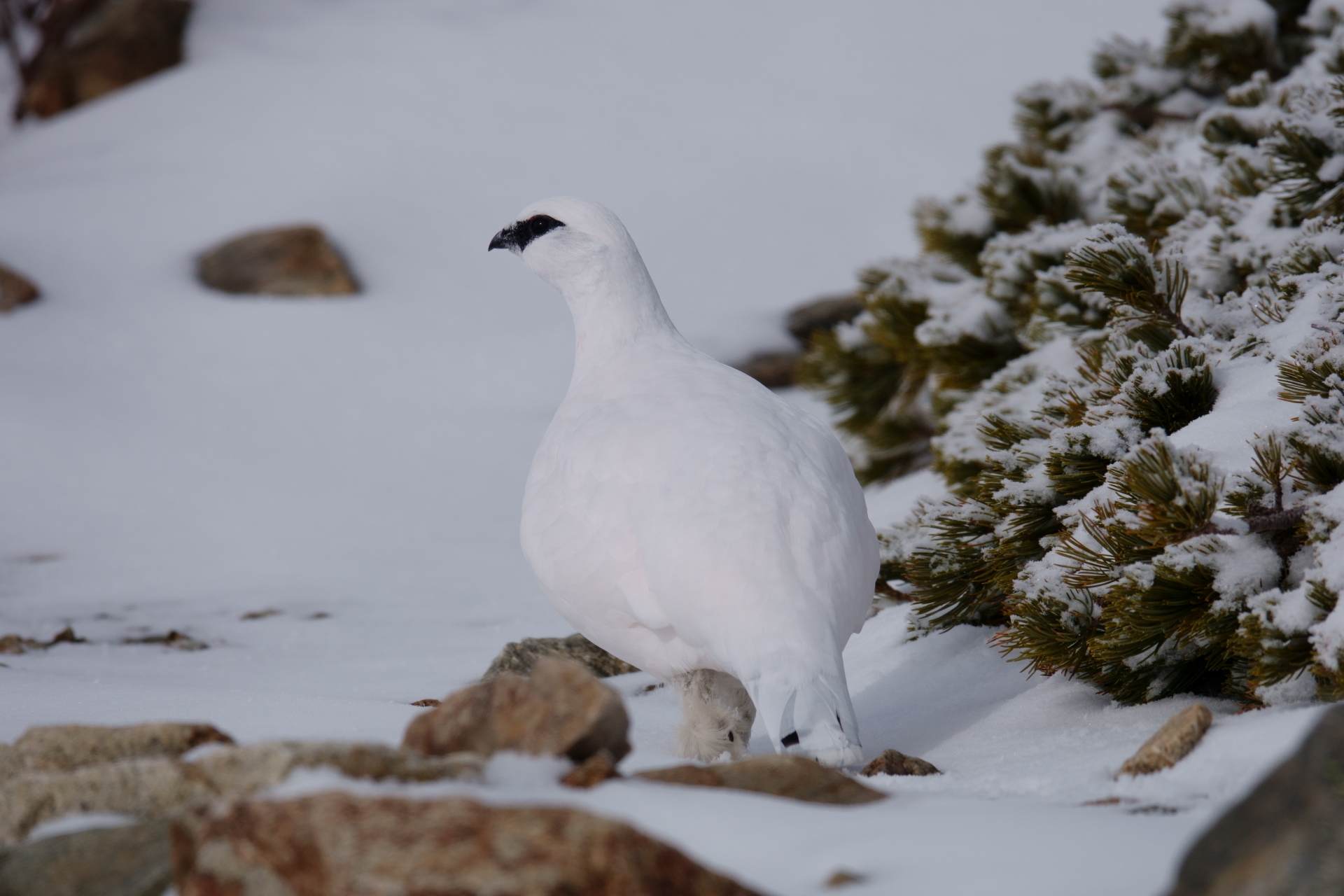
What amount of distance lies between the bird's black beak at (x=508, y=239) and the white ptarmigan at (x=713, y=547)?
2.40ft

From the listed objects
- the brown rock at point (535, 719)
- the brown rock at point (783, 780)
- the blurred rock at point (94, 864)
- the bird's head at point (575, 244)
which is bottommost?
the brown rock at point (783, 780)

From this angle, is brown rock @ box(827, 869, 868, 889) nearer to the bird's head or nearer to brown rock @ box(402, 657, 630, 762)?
brown rock @ box(402, 657, 630, 762)

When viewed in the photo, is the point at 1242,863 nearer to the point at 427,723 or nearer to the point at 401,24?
the point at 427,723

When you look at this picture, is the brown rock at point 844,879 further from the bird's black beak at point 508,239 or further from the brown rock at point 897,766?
the bird's black beak at point 508,239

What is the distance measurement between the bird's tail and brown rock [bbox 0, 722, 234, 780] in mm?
948

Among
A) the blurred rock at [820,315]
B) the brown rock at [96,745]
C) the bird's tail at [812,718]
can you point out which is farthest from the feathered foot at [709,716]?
the blurred rock at [820,315]

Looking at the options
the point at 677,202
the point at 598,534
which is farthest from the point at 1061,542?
the point at 677,202

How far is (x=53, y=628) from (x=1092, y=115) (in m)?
4.77

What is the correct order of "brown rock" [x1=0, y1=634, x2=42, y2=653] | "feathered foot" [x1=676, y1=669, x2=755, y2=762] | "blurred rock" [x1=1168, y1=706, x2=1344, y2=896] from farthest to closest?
"brown rock" [x1=0, y1=634, x2=42, y2=653] → "feathered foot" [x1=676, y1=669, x2=755, y2=762] → "blurred rock" [x1=1168, y1=706, x2=1344, y2=896]

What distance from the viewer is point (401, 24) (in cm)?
1059

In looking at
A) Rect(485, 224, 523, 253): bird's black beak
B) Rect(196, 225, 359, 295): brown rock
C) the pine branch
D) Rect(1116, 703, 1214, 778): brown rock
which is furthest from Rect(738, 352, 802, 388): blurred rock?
Rect(1116, 703, 1214, 778): brown rock

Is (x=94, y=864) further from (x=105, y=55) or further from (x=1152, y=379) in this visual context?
(x=105, y=55)

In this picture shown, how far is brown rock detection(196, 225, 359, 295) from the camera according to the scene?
24.7ft

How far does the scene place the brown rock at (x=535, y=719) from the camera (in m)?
1.60
